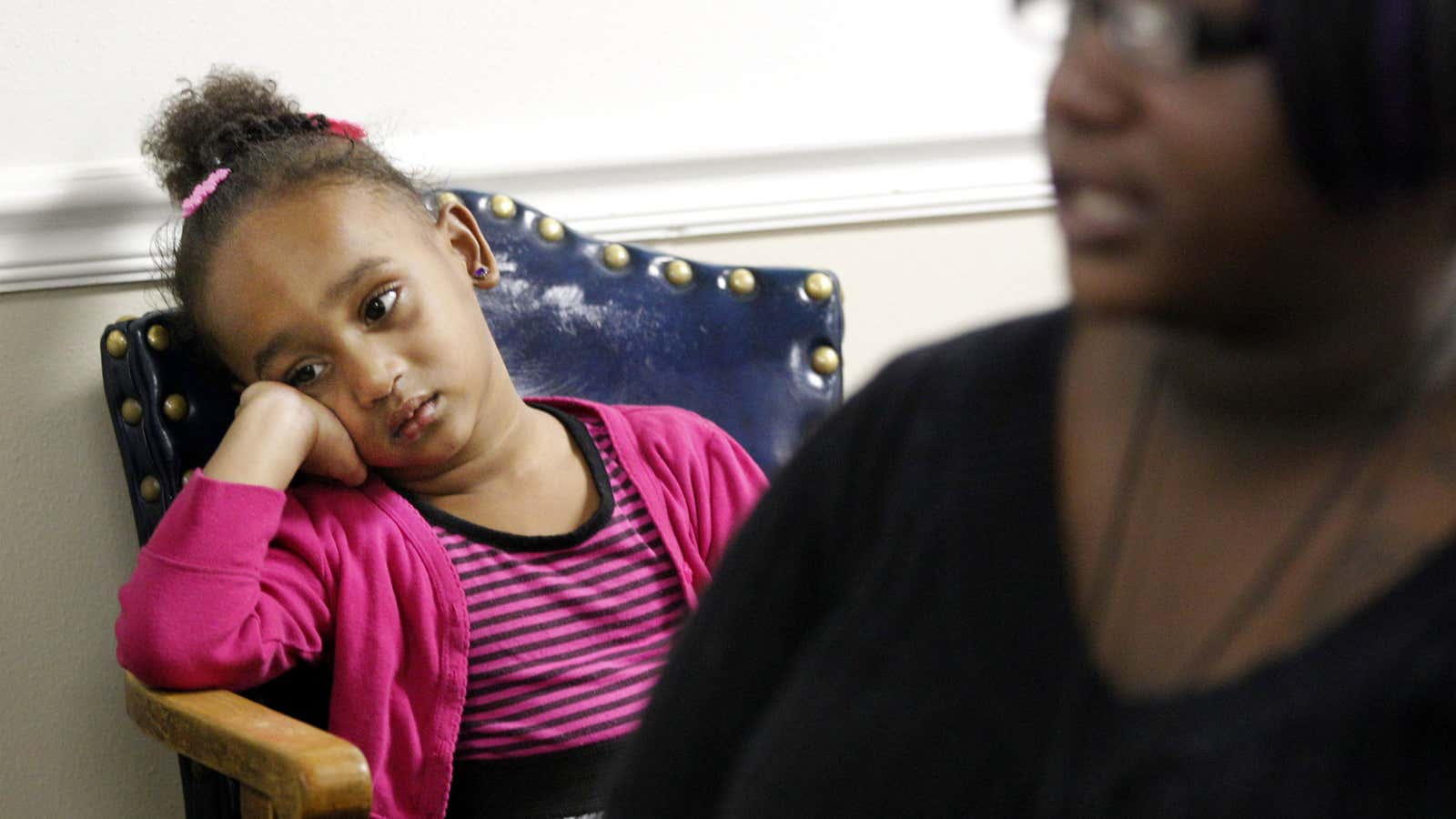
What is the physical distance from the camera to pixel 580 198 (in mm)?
1851

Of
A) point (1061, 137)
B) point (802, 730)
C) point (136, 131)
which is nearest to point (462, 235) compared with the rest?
point (136, 131)

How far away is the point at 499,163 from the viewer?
1.80 m

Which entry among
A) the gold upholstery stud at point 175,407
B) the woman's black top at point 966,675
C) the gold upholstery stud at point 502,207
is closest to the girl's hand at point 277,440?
the gold upholstery stud at point 175,407

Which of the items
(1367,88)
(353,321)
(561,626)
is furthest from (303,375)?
(1367,88)

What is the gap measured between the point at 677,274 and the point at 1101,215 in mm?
1205

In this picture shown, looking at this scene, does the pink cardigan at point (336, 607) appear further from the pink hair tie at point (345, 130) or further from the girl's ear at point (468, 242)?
the pink hair tie at point (345, 130)

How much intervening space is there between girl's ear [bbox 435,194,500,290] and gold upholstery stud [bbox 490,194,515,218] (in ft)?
0.29

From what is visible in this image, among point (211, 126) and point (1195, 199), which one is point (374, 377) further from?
point (1195, 199)

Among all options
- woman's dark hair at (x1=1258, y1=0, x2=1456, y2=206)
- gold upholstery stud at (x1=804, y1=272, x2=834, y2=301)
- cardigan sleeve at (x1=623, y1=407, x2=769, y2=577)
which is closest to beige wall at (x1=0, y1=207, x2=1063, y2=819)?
gold upholstery stud at (x1=804, y1=272, x2=834, y2=301)

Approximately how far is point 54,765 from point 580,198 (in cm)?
91

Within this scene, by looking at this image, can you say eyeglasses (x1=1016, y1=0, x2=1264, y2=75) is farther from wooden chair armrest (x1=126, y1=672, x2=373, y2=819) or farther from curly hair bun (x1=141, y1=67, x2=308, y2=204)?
curly hair bun (x1=141, y1=67, x2=308, y2=204)

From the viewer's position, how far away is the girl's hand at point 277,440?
1366mm

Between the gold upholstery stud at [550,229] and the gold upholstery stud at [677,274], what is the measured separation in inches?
4.7

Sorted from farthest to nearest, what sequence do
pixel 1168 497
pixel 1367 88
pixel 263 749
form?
pixel 263 749 < pixel 1168 497 < pixel 1367 88
